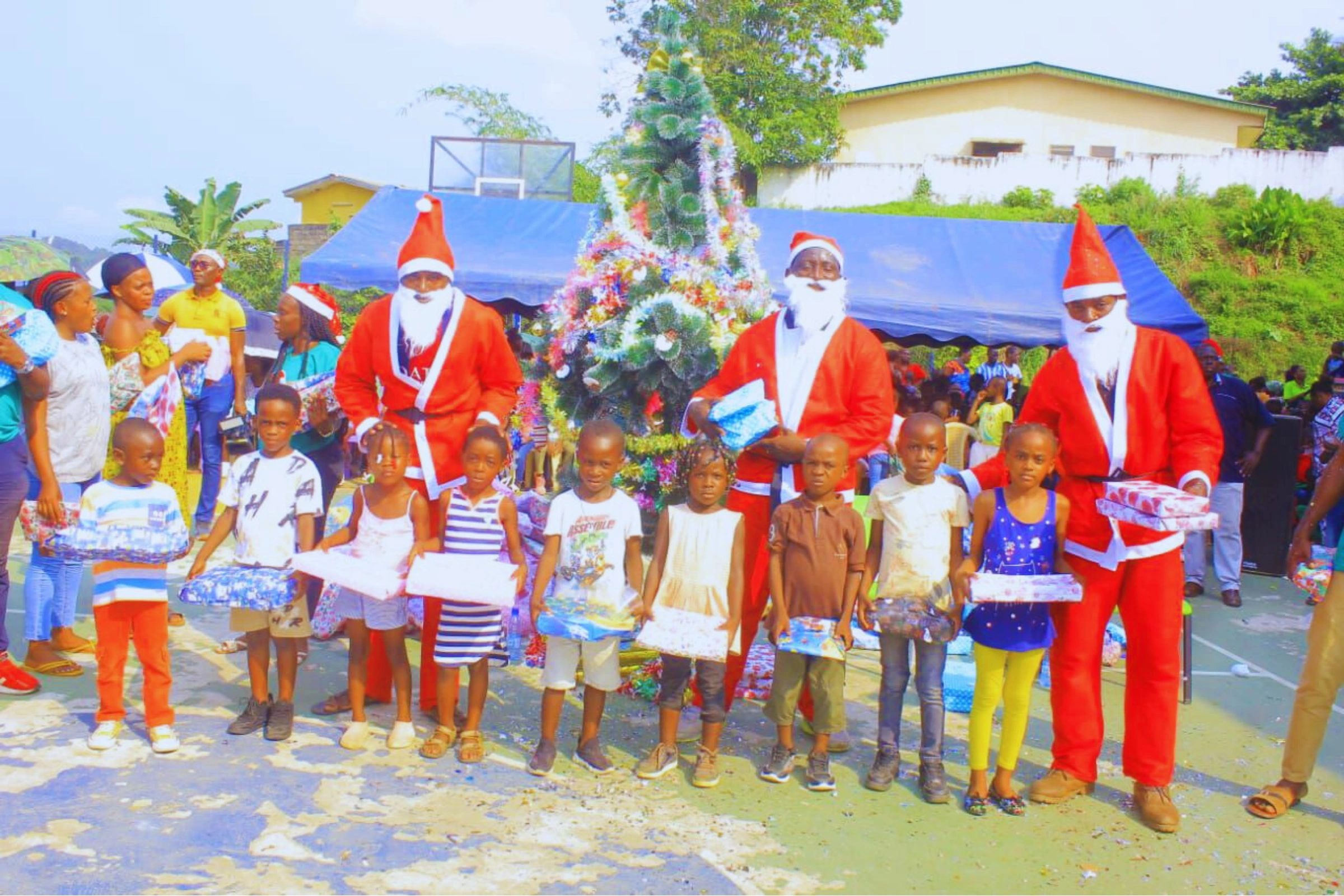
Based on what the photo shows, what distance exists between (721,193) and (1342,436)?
11.6 ft

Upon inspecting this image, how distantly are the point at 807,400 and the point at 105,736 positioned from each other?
326 centimetres

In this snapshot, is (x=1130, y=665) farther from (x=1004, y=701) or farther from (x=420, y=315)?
(x=420, y=315)

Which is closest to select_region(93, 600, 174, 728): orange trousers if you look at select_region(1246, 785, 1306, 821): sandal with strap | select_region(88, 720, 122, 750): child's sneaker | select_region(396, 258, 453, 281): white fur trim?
select_region(88, 720, 122, 750): child's sneaker

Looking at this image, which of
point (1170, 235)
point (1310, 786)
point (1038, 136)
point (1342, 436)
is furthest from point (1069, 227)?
point (1038, 136)

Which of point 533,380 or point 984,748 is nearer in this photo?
point 984,748

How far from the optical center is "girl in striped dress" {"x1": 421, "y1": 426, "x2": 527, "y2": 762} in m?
4.27

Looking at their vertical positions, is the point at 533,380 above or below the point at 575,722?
above

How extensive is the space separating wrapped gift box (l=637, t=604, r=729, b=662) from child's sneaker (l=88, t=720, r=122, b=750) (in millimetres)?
2202

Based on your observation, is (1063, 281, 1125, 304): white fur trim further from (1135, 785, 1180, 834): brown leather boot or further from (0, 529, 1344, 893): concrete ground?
(0, 529, 1344, 893): concrete ground

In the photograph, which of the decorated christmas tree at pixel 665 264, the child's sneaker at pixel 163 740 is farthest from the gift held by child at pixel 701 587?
the child's sneaker at pixel 163 740

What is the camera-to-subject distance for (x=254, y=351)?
32.9 ft

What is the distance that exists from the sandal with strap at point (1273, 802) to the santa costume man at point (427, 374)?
139 inches

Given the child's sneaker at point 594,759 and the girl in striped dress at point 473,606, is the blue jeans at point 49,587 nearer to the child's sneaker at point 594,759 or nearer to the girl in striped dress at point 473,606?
the girl in striped dress at point 473,606

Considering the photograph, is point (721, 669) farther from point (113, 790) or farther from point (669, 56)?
point (669, 56)
